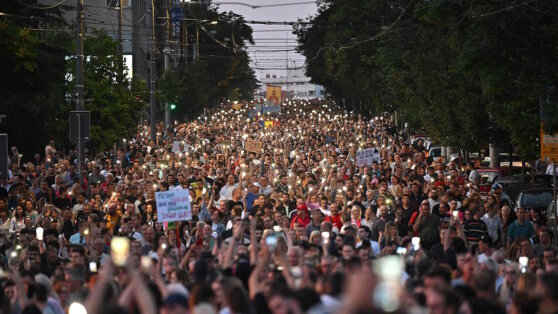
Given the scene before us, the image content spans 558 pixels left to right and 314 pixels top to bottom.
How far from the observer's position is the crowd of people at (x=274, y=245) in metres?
8.89

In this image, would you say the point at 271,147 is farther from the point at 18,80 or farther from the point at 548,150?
the point at 548,150

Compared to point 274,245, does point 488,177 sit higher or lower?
lower

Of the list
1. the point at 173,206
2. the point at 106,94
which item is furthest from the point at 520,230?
the point at 106,94

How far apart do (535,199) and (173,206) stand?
32.2 feet

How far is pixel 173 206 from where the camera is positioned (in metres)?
19.0

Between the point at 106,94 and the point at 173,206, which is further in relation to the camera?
the point at 106,94

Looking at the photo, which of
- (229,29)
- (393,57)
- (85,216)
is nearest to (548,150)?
(85,216)

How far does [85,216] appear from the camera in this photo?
21.5 m

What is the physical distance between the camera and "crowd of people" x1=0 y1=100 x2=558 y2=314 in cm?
889

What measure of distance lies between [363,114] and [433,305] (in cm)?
9332

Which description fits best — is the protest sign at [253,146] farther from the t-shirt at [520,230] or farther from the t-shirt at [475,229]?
the t-shirt at [520,230]

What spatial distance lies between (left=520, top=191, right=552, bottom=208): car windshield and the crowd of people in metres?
0.42

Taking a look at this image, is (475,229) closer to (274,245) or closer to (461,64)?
(461,64)

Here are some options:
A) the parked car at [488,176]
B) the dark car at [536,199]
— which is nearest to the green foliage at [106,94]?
the parked car at [488,176]
